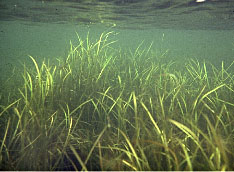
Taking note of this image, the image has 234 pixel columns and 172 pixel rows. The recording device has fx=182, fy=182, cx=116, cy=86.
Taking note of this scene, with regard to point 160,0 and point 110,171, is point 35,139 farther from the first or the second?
point 160,0

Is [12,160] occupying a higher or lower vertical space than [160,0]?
lower

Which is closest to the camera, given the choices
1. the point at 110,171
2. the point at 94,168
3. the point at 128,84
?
the point at 110,171

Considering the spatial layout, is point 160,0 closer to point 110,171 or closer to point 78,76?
point 78,76

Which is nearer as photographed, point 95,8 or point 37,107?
point 37,107

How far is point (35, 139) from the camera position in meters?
2.76

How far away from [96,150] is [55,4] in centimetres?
1013

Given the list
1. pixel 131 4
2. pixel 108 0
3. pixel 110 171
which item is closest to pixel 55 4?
pixel 108 0

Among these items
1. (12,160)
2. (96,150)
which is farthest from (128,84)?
(12,160)

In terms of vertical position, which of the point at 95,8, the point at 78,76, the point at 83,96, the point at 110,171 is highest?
the point at 95,8

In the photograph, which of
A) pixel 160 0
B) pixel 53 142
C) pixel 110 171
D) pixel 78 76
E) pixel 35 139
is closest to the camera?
pixel 110 171

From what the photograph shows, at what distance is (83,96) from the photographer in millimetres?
3980

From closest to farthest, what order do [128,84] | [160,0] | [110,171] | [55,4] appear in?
[110,171]
[128,84]
[160,0]
[55,4]

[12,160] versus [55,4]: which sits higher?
[55,4]

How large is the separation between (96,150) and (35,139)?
0.94 m
